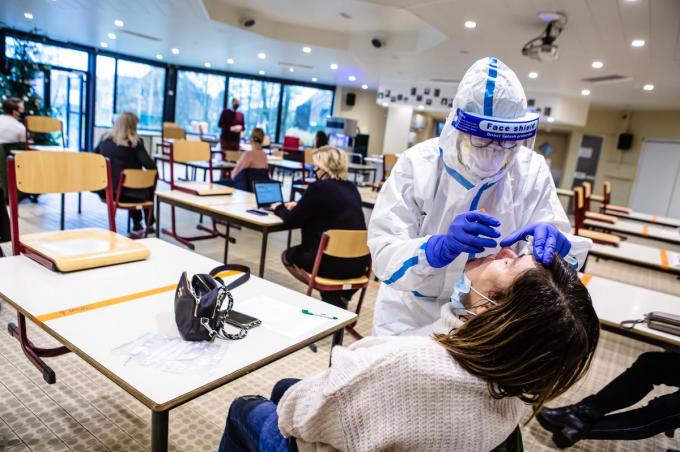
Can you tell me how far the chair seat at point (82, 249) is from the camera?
1.48 meters

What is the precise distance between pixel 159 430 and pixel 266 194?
8.12 ft

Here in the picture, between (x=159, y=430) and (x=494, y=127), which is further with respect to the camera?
(x=494, y=127)

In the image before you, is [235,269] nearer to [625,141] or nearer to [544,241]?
[544,241]

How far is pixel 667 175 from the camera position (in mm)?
11531

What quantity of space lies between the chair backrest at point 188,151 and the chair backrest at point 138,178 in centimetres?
34

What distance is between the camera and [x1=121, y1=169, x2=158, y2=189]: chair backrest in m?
3.99

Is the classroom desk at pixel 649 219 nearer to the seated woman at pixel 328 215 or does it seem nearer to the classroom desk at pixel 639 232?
the classroom desk at pixel 639 232

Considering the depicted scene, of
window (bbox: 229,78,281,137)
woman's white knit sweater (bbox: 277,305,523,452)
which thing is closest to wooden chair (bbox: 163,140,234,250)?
woman's white knit sweater (bbox: 277,305,523,452)

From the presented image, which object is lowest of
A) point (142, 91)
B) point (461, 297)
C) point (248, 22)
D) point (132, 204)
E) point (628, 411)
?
point (628, 411)

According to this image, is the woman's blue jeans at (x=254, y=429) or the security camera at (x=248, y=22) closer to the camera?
the woman's blue jeans at (x=254, y=429)

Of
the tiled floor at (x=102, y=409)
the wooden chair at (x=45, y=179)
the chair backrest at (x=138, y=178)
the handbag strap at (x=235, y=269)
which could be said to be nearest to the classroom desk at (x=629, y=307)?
the tiled floor at (x=102, y=409)

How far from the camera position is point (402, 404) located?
75cm

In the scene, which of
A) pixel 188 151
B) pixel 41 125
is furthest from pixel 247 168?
pixel 41 125

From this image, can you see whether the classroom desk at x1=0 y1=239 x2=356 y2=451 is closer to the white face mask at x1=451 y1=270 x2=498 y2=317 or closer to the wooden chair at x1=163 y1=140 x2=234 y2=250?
the white face mask at x1=451 y1=270 x2=498 y2=317
